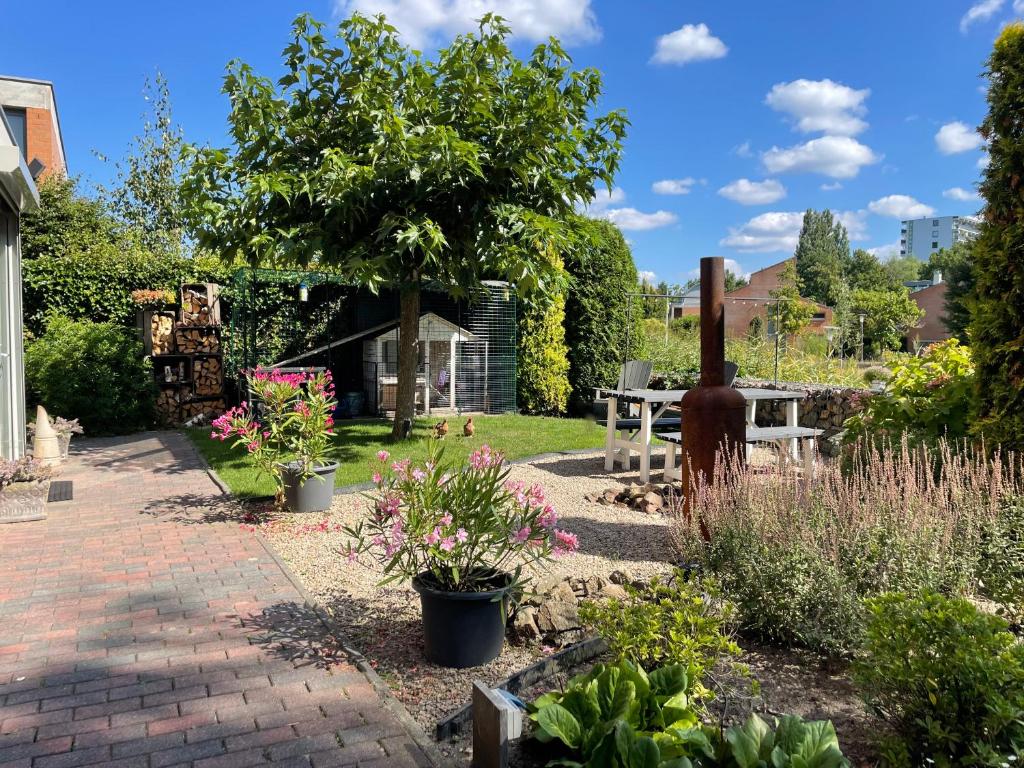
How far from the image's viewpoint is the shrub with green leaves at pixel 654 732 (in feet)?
6.55

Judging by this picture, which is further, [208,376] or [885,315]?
[885,315]

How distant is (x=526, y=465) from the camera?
8734 mm

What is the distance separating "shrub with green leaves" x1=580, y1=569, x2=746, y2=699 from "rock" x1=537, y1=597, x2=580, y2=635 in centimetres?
55

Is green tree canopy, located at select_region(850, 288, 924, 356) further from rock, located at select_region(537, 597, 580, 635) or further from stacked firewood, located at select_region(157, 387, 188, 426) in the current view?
rock, located at select_region(537, 597, 580, 635)

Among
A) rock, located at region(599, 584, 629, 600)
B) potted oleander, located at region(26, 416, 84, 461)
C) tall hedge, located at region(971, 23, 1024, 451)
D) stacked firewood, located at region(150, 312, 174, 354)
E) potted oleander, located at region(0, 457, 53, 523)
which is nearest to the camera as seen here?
rock, located at region(599, 584, 629, 600)

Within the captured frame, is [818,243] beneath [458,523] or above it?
above

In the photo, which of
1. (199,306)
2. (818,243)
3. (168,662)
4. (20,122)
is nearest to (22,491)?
(168,662)

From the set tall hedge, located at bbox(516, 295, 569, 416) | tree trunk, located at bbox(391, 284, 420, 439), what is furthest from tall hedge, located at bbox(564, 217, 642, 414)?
tree trunk, located at bbox(391, 284, 420, 439)

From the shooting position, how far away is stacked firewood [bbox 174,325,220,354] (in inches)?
478

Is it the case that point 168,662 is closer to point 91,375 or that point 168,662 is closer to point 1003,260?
point 1003,260

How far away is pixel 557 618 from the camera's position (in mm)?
3467

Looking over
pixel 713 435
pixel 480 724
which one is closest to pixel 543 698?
pixel 480 724

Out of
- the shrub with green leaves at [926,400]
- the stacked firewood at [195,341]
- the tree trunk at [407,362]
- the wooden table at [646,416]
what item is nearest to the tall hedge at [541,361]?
the tree trunk at [407,362]

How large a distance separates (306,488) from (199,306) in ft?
25.0
